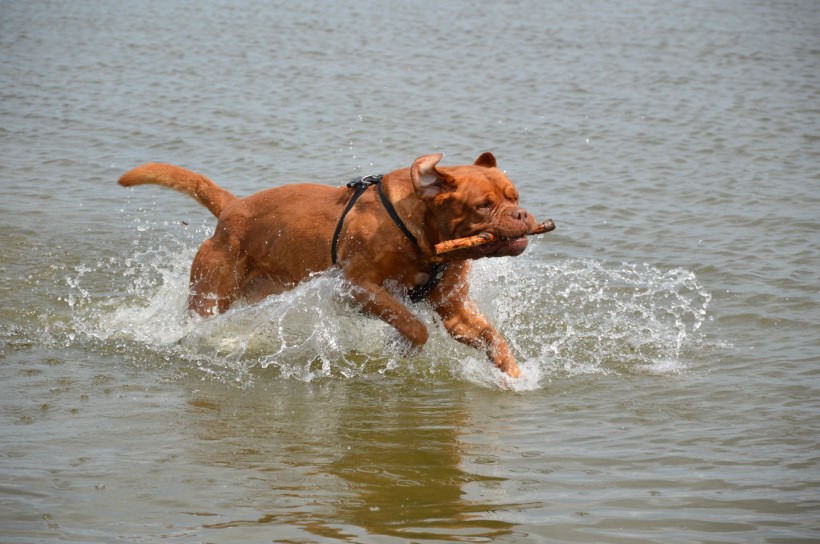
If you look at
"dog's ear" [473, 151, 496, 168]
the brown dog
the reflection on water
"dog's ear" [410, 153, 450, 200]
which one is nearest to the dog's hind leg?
the brown dog

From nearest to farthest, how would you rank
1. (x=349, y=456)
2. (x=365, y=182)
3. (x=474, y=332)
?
(x=349, y=456), (x=365, y=182), (x=474, y=332)

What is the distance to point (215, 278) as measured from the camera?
268 inches

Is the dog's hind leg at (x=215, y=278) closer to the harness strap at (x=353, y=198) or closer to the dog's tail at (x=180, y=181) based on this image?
the dog's tail at (x=180, y=181)

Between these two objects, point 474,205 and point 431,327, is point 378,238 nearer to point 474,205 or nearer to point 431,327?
point 474,205

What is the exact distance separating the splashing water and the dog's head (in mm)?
809

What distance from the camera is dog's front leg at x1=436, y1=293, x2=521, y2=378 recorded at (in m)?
6.38

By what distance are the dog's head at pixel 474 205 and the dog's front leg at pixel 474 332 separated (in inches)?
28.9

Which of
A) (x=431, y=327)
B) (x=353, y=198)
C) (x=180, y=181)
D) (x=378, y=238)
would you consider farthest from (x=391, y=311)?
(x=180, y=181)

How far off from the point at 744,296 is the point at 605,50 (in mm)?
12218

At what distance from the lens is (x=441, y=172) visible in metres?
5.61

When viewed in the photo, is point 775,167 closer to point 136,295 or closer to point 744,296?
point 744,296

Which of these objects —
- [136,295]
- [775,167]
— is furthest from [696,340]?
[775,167]

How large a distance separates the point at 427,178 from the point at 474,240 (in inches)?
17.3

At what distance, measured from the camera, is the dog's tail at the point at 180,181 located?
22.4ft
